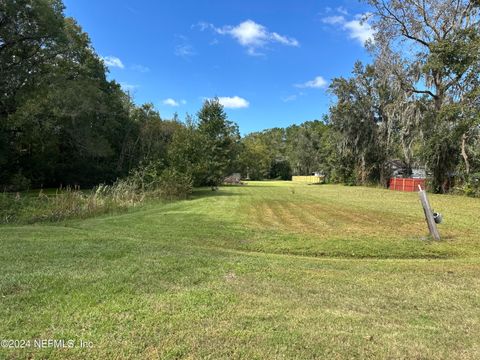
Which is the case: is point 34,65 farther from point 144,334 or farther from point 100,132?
point 144,334

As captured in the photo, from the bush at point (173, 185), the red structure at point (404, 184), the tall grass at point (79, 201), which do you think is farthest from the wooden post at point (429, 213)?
the red structure at point (404, 184)

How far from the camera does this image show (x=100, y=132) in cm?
2923

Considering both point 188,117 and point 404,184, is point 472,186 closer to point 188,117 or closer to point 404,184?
point 404,184

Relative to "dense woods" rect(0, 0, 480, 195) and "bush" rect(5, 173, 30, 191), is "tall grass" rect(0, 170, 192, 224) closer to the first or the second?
"dense woods" rect(0, 0, 480, 195)

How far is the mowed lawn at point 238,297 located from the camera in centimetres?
267

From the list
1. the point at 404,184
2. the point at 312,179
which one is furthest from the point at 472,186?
the point at 312,179

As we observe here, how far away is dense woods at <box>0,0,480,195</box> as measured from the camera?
19.9 metres

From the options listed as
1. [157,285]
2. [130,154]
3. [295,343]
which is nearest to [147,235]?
[157,285]

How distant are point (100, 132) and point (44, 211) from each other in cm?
2041

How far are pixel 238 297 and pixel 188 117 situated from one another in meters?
21.0

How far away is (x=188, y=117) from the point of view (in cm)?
2367

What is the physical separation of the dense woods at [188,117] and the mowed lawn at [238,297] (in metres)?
11.9

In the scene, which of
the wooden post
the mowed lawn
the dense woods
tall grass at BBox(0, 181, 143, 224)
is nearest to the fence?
the dense woods

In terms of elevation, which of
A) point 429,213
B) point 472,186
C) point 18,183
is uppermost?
point 472,186
